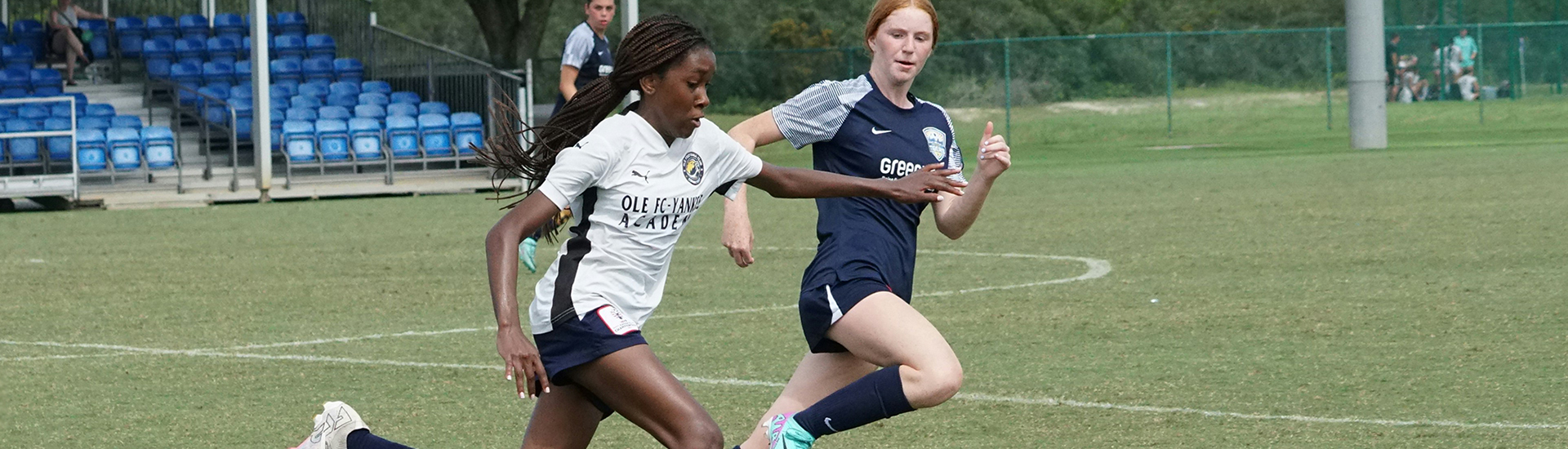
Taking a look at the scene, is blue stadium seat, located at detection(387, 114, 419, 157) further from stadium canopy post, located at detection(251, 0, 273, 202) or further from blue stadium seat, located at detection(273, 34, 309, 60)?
blue stadium seat, located at detection(273, 34, 309, 60)

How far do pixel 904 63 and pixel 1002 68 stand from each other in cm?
3262

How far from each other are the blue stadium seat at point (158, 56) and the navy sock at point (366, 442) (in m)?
21.1

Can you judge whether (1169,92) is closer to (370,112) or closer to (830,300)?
(370,112)

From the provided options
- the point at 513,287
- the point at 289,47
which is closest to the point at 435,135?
the point at 289,47

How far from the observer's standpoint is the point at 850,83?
17.7 feet

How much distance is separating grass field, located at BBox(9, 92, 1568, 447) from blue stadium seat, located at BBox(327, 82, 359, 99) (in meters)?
6.31

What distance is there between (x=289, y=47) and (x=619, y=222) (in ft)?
73.7

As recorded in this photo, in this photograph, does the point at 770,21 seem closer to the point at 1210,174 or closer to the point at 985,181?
the point at 1210,174

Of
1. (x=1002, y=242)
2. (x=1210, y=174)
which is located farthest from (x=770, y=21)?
(x=1002, y=242)

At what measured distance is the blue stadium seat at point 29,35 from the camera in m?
26.0

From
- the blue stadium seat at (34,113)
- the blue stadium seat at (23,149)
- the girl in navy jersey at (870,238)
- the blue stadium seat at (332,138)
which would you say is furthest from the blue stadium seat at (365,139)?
the girl in navy jersey at (870,238)

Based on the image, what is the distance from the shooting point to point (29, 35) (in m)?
26.0

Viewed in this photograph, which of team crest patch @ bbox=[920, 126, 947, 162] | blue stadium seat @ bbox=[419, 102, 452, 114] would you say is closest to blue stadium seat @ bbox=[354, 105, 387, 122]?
blue stadium seat @ bbox=[419, 102, 452, 114]

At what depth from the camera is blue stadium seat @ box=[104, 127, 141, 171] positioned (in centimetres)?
2042
